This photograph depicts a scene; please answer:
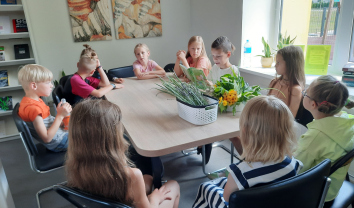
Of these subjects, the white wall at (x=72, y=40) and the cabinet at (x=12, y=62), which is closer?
the cabinet at (x=12, y=62)

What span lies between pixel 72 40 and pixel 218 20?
205 cm

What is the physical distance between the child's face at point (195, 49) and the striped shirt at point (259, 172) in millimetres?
1731

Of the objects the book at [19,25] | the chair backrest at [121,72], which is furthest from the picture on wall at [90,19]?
the chair backrest at [121,72]

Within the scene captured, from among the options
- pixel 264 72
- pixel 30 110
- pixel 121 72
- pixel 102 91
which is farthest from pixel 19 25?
pixel 264 72

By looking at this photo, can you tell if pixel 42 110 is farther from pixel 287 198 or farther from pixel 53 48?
pixel 53 48

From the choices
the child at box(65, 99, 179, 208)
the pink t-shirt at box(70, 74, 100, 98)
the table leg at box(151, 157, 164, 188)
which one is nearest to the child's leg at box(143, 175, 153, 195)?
the table leg at box(151, 157, 164, 188)

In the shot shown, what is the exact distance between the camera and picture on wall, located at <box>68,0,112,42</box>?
3.34m

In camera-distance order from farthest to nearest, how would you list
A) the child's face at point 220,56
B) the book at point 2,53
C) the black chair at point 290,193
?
the book at point 2,53 < the child's face at point 220,56 < the black chair at point 290,193

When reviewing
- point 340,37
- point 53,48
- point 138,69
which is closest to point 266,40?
point 340,37

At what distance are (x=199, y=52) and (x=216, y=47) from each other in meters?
0.41

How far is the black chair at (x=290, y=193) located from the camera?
0.73 metres

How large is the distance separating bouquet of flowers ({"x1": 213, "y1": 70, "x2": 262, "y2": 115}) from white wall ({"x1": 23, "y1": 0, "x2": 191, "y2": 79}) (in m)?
2.54

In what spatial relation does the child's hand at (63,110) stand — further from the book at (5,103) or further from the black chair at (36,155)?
the book at (5,103)

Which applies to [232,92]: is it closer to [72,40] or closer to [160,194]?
[160,194]
